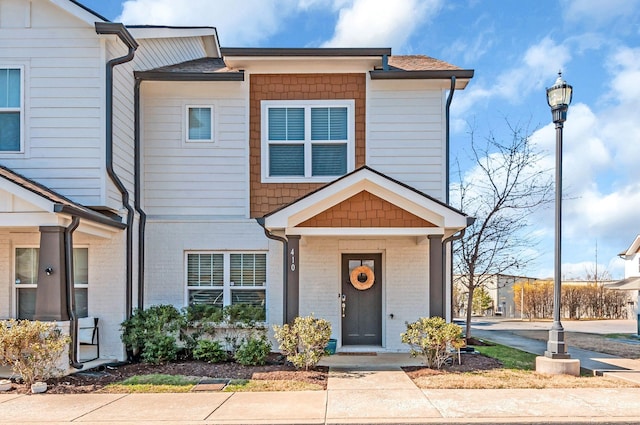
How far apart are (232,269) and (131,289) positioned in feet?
6.78

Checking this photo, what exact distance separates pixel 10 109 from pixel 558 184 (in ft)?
33.3

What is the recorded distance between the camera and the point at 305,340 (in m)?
9.33

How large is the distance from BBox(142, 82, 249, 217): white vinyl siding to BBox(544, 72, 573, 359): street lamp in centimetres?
610

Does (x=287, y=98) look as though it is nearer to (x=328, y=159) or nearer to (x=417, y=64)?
(x=328, y=159)

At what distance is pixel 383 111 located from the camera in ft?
38.3

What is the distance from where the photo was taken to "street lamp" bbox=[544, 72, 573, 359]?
9.58 m

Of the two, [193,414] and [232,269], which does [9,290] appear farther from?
[193,414]

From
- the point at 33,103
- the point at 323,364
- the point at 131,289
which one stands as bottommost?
the point at 323,364

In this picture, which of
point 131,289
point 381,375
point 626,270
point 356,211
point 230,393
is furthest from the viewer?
point 626,270

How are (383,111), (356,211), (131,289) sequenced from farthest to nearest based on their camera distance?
(383,111)
(131,289)
(356,211)

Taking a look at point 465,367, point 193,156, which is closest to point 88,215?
point 193,156

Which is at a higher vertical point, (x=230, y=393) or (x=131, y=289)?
(x=131, y=289)

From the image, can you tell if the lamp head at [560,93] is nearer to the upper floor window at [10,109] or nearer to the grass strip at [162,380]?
the grass strip at [162,380]

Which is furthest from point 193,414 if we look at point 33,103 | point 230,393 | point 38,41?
point 38,41
